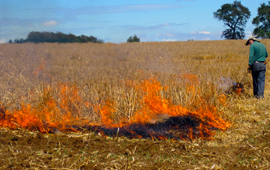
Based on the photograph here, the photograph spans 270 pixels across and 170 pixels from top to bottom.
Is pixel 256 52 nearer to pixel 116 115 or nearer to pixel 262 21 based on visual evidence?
pixel 116 115

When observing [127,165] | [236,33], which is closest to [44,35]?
[127,165]

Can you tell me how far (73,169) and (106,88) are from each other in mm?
4008

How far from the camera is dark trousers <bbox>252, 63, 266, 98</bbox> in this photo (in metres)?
8.92

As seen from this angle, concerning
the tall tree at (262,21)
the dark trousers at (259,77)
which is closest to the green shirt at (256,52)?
the dark trousers at (259,77)

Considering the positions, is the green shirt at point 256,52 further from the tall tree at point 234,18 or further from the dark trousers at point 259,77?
the tall tree at point 234,18

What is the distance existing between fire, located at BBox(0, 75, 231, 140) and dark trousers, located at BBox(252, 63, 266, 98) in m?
2.33

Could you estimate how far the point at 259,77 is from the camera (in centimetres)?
907

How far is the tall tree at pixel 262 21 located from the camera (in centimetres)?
5395

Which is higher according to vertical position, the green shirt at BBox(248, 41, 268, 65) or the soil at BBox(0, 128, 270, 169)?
the green shirt at BBox(248, 41, 268, 65)

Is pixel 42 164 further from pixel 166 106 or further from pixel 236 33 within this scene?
pixel 236 33

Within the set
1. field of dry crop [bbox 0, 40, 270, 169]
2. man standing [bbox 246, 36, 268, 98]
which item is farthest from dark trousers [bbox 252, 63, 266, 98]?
field of dry crop [bbox 0, 40, 270, 169]

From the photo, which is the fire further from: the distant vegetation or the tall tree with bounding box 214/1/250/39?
the tall tree with bounding box 214/1/250/39

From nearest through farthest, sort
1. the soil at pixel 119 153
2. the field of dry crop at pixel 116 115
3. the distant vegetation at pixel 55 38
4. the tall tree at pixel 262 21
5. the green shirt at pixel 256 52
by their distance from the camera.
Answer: the soil at pixel 119 153 → the field of dry crop at pixel 116 115 → the distant vegetation at pixel 55 38 → the green shirt at pixel 256 52 → the tall tree at pixel 262 21

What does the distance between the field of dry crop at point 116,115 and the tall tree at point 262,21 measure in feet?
160
